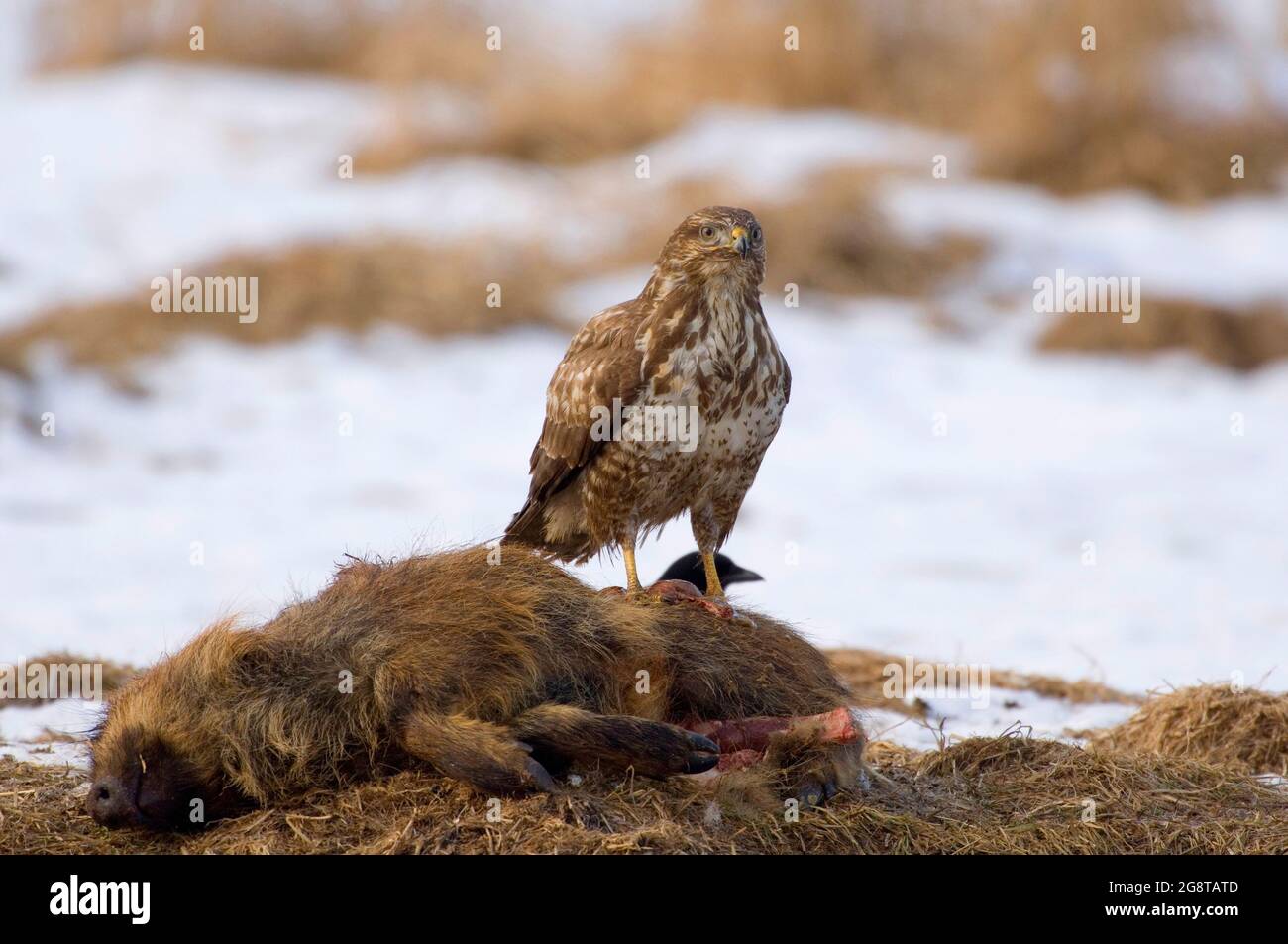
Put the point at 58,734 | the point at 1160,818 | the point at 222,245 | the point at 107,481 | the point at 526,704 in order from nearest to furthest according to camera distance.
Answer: the point at 526,704 < the point at 1160,818 < the point at 58,734 < the point at 107,481 < the point at 222,245

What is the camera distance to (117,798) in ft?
14.2

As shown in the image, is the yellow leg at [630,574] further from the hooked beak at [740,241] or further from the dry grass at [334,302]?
the dry grass at [334,302]

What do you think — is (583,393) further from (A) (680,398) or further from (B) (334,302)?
(B) (334,302)

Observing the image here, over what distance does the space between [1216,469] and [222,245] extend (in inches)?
342

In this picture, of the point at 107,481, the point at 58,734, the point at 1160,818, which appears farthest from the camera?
the point at 107,481

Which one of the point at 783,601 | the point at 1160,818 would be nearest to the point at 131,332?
the point at 783,601

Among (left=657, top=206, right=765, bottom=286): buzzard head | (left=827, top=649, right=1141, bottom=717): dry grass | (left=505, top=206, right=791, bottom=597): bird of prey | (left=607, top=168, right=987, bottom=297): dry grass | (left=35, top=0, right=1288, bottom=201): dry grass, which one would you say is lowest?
(left=827, top=649, right=1141, bottom=717): dry grass

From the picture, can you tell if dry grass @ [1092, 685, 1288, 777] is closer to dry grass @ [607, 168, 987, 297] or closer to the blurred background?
the blurred background

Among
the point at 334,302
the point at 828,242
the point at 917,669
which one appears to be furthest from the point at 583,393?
the point at 828,242

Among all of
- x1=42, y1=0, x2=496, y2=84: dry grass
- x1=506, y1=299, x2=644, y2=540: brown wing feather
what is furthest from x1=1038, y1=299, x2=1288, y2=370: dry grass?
x1=506, y1=299, x2=644, y2=540: brown wing feather

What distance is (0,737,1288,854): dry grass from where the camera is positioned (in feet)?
13.8

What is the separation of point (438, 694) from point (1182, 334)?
10691mm

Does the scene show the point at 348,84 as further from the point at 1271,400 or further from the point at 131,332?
the point at 1271,400

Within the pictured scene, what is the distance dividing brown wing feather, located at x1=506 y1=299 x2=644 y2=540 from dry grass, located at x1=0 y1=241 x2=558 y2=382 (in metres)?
7.66
